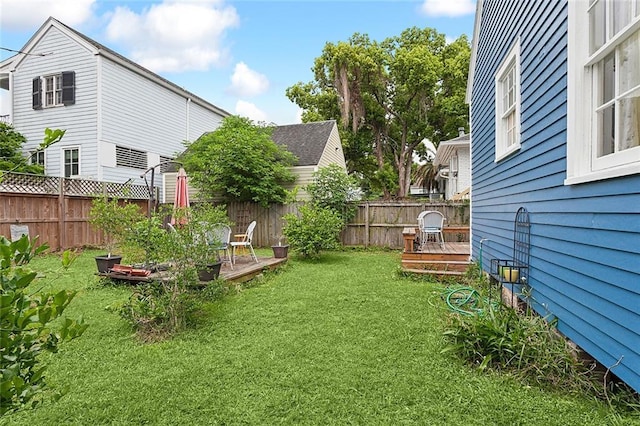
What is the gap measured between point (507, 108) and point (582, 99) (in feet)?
8.29

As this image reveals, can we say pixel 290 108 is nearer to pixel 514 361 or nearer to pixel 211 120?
pixel 211 120

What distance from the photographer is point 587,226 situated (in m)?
2.68

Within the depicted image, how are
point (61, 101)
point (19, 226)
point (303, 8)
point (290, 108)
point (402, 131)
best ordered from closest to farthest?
1. point (303, 8)
2. point (19, 226)
3. point (61, 101)
4. point (402, 131)
5. point (290, 108)

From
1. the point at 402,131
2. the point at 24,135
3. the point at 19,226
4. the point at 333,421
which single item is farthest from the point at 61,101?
the point at 402,131

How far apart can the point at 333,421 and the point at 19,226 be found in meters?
10.3

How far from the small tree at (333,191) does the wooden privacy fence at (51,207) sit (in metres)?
5.13

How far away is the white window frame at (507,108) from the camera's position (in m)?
4.43

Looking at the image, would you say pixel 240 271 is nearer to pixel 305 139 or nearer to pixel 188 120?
pixel 305 139

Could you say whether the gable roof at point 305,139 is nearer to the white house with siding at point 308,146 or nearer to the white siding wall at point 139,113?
the white house with siding at point 308,146

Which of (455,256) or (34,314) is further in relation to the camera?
(455,256)

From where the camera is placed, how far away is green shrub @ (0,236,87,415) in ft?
3.64

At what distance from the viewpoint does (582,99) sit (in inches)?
110

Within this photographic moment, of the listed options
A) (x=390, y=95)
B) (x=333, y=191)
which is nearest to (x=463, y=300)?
(x=333, y=191)

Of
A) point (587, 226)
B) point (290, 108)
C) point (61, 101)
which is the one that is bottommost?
point (587, 226)
